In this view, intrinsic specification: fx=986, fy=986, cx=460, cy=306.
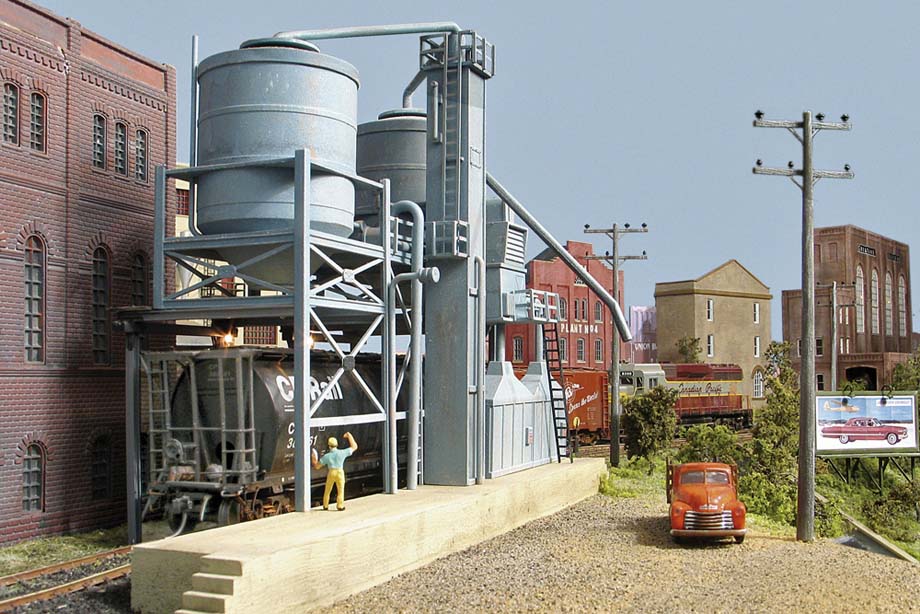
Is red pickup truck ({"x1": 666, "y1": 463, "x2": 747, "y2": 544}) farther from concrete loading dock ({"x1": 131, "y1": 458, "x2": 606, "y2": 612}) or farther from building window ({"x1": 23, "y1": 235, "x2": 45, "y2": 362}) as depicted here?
building window ({"x1": 23, "y1": 235, "x2": 45, "y2": 362})

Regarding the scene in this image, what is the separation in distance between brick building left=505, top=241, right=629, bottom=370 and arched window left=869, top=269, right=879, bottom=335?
93.7 ft

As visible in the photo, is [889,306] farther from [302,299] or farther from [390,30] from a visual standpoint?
[302,299]

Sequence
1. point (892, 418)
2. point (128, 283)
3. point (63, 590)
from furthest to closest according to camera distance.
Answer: point (892, 418) → point (128, 283) → point (63, 590)

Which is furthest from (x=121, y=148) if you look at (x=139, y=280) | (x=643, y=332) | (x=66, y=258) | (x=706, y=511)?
(x=643, y=332)

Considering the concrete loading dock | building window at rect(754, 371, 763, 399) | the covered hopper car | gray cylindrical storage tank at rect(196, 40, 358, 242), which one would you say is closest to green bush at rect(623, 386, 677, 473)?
the concrete loading dock

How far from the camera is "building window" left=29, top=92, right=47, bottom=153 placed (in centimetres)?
2317

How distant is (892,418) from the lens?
36219mm

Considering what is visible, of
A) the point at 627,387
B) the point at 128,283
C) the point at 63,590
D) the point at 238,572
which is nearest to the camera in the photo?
the point at 238,572

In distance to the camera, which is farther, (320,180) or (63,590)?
(320,180)

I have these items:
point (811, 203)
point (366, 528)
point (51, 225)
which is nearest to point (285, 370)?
point (366, 528)

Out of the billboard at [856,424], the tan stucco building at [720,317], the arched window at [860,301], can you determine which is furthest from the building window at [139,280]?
the arched window at [860,301]

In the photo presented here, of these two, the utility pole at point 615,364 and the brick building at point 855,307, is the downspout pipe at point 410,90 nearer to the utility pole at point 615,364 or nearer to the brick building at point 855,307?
the utility pole at point 615,364

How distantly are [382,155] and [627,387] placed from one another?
24575 mm

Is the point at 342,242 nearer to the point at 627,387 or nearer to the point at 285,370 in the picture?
the point at 285,370
